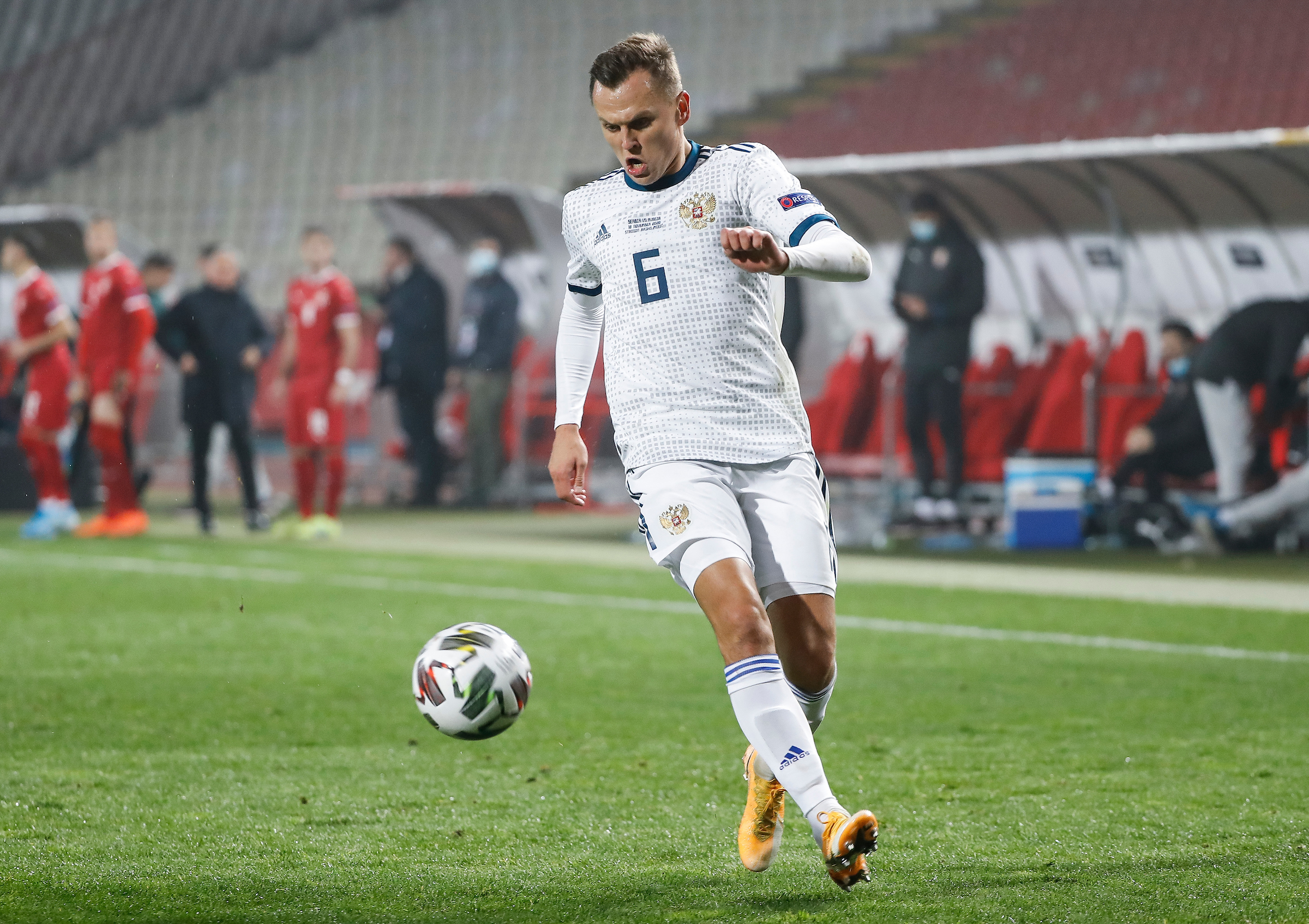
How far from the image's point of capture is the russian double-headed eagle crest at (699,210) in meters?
3.84

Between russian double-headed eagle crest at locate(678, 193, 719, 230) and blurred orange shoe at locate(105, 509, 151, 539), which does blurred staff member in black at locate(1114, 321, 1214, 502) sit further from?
russian double-headed eagle crest at locate(678, 193, 719, 230)

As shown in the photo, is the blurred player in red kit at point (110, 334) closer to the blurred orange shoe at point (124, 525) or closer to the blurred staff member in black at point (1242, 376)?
the blurred orange shoe at point (124, 525)

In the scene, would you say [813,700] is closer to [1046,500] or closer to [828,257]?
[828,257]

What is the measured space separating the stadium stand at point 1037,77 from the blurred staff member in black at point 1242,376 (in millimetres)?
13736

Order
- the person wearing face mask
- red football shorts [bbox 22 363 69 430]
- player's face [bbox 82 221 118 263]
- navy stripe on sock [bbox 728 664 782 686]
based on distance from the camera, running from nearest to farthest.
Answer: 1. navy stripe on sock [bbox 728 664 782 686]
2. player's face [bbox 82 221 118 263]
3. red football shorts [bbox 22 363 69 430]
4. the person wearing face mask

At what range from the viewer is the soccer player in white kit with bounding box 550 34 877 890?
370cm

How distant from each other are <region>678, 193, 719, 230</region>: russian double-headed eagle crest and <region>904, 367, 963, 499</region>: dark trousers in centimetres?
924

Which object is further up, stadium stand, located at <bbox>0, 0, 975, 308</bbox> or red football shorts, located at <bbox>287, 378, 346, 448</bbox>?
stadium stand, located at <bbox>0, 0, 975, 308</bbox>

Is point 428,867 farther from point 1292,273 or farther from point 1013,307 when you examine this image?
point 1013,307

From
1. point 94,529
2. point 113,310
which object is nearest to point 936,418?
point 113,310

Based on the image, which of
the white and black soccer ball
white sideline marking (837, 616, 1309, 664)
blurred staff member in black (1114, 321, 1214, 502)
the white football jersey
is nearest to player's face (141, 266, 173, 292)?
blurred staff member in black (1114, 321, 1214, 502)

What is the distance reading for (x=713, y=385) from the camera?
12.6ft

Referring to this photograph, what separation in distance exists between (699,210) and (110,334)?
9825 millimetres

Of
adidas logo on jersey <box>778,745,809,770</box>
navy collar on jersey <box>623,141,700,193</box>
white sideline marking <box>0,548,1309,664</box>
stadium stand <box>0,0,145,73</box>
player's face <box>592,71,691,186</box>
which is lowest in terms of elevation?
white sideline marking <box>0,548,1309,664</box>
